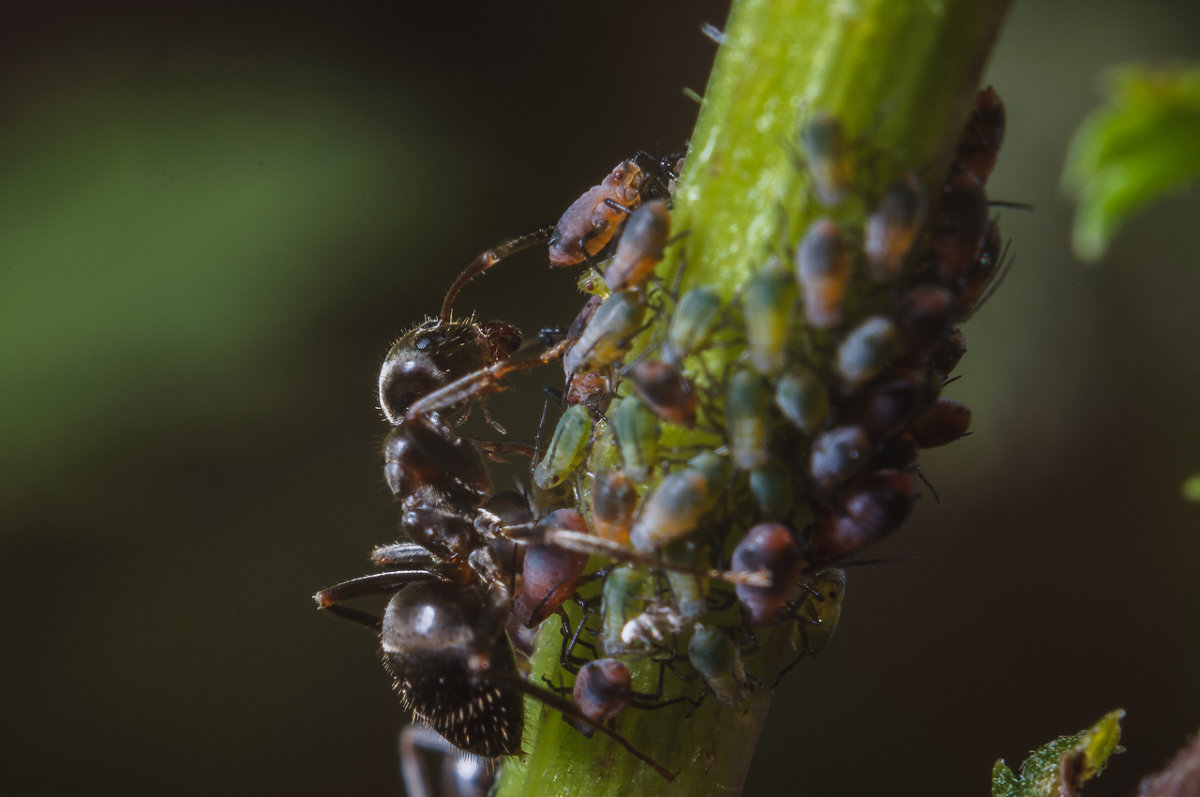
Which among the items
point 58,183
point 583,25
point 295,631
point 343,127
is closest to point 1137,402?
point 583,25

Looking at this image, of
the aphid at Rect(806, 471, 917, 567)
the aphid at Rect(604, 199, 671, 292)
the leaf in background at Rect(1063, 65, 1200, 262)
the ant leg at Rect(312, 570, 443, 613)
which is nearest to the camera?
the leaf in background at Rect(1063, 65, 1200, 262)

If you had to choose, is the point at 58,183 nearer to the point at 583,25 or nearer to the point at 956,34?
the point at 583,25

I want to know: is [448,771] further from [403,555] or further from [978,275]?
[978,275]

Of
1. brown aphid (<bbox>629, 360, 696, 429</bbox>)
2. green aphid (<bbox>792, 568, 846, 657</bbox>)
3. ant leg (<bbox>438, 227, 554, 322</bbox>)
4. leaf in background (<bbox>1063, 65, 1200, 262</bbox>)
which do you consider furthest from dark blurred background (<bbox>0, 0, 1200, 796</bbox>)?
leaf in background (<bbox>1063, 65, 1200, 262</bbox>)

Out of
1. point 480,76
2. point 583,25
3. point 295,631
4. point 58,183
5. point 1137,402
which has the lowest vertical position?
point 295,631

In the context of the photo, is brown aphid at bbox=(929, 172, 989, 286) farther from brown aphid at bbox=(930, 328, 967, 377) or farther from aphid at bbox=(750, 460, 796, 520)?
aphid at bbox=(750, 460, 796, 520)

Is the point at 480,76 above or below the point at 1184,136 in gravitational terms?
below
